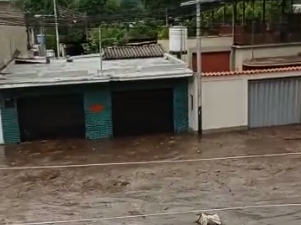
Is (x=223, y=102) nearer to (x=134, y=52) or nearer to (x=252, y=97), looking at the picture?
(x=252, y=97)

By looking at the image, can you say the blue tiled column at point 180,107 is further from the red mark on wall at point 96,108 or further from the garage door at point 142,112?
the red mark on wall at point 96,108

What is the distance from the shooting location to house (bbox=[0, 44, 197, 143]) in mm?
17375

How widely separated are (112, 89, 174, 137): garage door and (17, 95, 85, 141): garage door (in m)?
Result: 1.32

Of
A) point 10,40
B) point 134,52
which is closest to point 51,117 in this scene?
point 10,40

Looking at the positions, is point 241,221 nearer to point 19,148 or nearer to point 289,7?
point 19,148

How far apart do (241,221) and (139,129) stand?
28.5 feet

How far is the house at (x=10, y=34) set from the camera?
66.6 feet

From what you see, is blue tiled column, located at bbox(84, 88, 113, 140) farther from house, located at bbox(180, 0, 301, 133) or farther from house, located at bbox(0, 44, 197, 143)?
house, located at bbox(180, 0, 301, 133)

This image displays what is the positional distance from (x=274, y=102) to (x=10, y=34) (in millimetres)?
12098

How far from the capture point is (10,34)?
74.8 ft

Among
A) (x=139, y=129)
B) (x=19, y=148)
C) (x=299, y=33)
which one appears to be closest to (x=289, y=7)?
(x=299, y=33)

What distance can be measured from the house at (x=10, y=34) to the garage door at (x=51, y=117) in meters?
2.80

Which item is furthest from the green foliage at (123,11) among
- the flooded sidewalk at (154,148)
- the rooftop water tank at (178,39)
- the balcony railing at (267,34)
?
the flooded sidewalk at (154,148)

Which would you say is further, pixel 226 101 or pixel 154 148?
pixel 226 101
